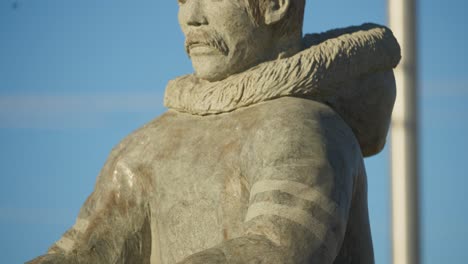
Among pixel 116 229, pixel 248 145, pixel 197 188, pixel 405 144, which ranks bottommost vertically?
pixel 405 144

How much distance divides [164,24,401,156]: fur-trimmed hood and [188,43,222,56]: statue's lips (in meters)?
0.16

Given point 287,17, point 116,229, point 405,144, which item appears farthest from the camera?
point 405,144

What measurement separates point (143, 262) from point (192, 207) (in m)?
0.55

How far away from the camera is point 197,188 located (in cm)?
634

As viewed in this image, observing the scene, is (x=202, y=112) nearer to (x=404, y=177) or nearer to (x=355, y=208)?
(x=355, y=208)

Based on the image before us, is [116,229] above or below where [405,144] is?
above

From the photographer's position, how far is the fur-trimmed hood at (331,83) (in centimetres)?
639

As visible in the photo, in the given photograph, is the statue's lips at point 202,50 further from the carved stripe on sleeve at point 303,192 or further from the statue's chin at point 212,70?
the carved stripe on sleeve at point 303,192

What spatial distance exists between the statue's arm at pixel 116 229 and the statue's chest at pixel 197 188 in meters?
0.12

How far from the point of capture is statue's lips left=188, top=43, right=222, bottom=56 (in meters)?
6.57

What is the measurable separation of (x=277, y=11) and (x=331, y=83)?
469 millimetres

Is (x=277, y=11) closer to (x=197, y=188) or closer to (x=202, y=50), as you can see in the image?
(x=202, y=50)

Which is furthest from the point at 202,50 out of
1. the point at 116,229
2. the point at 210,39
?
the point at 116,229

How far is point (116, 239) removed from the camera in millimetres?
6688
